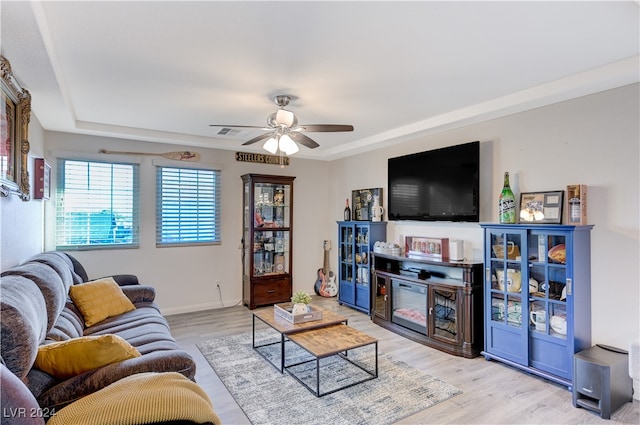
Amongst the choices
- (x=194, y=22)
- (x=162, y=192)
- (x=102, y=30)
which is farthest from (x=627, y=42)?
(x=162, y=192)

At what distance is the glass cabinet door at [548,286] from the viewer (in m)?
2.85

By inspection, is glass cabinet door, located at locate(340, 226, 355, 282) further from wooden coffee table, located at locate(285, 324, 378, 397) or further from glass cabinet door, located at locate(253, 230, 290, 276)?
wooden coffee table, located at locate(285, 324, 378, 397)

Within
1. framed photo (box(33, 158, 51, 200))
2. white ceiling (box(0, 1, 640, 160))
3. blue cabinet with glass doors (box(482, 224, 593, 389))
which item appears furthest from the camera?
framed photo (box(33, 158, 51, 200))

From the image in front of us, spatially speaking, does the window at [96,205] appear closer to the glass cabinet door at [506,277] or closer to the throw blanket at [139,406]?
the throw blanket at [139,406]

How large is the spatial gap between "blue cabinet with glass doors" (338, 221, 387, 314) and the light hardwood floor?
1.02m

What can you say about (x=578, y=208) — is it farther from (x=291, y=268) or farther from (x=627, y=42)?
(x=291, y=268)

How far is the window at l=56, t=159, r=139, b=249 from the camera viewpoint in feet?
13.8

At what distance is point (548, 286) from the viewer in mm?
2924

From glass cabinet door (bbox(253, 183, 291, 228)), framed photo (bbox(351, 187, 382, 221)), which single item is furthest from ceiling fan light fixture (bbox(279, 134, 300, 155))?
framed photo (bbox(351, 187, 382, 221))

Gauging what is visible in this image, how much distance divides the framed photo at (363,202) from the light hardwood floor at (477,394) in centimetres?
200

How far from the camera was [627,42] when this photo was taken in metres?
2.21

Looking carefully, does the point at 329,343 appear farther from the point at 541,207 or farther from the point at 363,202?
the point at 363,202

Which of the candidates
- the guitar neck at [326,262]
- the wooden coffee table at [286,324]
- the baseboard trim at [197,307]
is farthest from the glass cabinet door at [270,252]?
the wooden coffee table at [286,324]

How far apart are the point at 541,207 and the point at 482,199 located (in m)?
0.66
